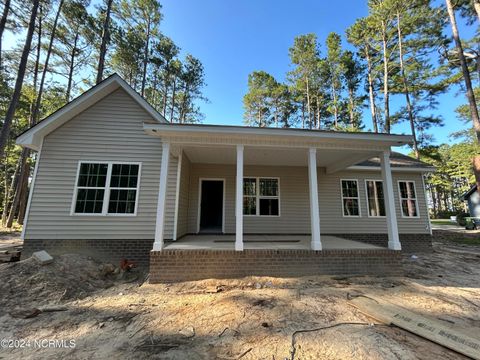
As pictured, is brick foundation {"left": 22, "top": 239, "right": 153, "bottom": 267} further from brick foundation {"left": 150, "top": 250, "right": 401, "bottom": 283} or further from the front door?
the front door

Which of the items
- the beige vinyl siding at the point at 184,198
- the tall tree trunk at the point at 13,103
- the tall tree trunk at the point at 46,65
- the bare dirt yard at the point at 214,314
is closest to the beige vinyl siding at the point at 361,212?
the bare dirt yard at the point at 214,314

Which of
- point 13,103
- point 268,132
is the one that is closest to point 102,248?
point 268,132

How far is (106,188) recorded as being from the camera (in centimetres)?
611

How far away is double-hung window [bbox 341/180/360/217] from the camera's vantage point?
8242 mm

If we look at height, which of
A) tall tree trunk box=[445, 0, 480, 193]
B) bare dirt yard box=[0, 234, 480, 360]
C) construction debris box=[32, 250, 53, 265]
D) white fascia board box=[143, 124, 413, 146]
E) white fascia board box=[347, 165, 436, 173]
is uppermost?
tall tree trunk box=[445, 0, 480, 193]

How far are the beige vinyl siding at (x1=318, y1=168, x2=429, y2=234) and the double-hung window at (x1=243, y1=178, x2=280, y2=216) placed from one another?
1705 mm

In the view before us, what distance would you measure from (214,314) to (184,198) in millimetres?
4426

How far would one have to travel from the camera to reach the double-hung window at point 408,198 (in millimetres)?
8492

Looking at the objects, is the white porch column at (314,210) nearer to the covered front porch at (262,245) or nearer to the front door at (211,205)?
the covered front porch at (262,245)

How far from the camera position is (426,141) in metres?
18.4

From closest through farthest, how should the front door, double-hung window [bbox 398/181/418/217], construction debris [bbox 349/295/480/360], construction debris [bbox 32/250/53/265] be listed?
construction debris [bbox 349/295/480/360], construction debris [bbox 32/250/53/265], the front door, double-hung window [bbox 398/181/418/217]

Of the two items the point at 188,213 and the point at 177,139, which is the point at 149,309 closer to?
the point at 177,139

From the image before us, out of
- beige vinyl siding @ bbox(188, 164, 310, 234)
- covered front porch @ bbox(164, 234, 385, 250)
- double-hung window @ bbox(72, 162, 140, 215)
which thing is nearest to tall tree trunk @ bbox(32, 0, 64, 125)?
double-hung window @ bbox(72, 162, 140, 215)

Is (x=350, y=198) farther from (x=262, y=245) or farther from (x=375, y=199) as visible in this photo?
(x=262, y=245)
